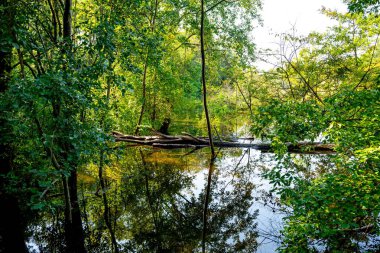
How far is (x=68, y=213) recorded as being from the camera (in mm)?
7461

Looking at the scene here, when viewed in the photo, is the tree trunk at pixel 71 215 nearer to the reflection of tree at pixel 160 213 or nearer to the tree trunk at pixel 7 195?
the reflection of tree at pixel 160 213

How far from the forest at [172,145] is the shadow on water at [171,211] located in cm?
6

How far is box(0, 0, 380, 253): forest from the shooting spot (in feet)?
15.3

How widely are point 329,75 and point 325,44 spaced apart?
2.34 metres

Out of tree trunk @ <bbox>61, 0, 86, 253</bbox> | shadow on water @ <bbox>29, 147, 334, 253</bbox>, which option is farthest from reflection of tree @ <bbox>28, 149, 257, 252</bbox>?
tree trunk @ <bbox>61, 0, 86, 253</bbox>

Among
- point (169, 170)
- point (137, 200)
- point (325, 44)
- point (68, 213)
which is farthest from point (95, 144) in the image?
point (325, 44)

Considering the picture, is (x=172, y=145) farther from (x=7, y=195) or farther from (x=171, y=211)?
(x=7, y=195)

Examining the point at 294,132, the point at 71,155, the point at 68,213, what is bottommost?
the point at 68,213

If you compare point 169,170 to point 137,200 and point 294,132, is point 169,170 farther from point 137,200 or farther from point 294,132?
point 294,132

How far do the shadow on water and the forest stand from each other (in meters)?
0.06

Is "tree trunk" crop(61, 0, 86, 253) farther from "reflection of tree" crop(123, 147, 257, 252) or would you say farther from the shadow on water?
"reflection of tree" crop(123, 147, 257, 252)

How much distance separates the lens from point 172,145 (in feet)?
66.0

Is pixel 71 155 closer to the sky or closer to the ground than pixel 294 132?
closer to the ground

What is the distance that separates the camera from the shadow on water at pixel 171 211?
7195 mm
